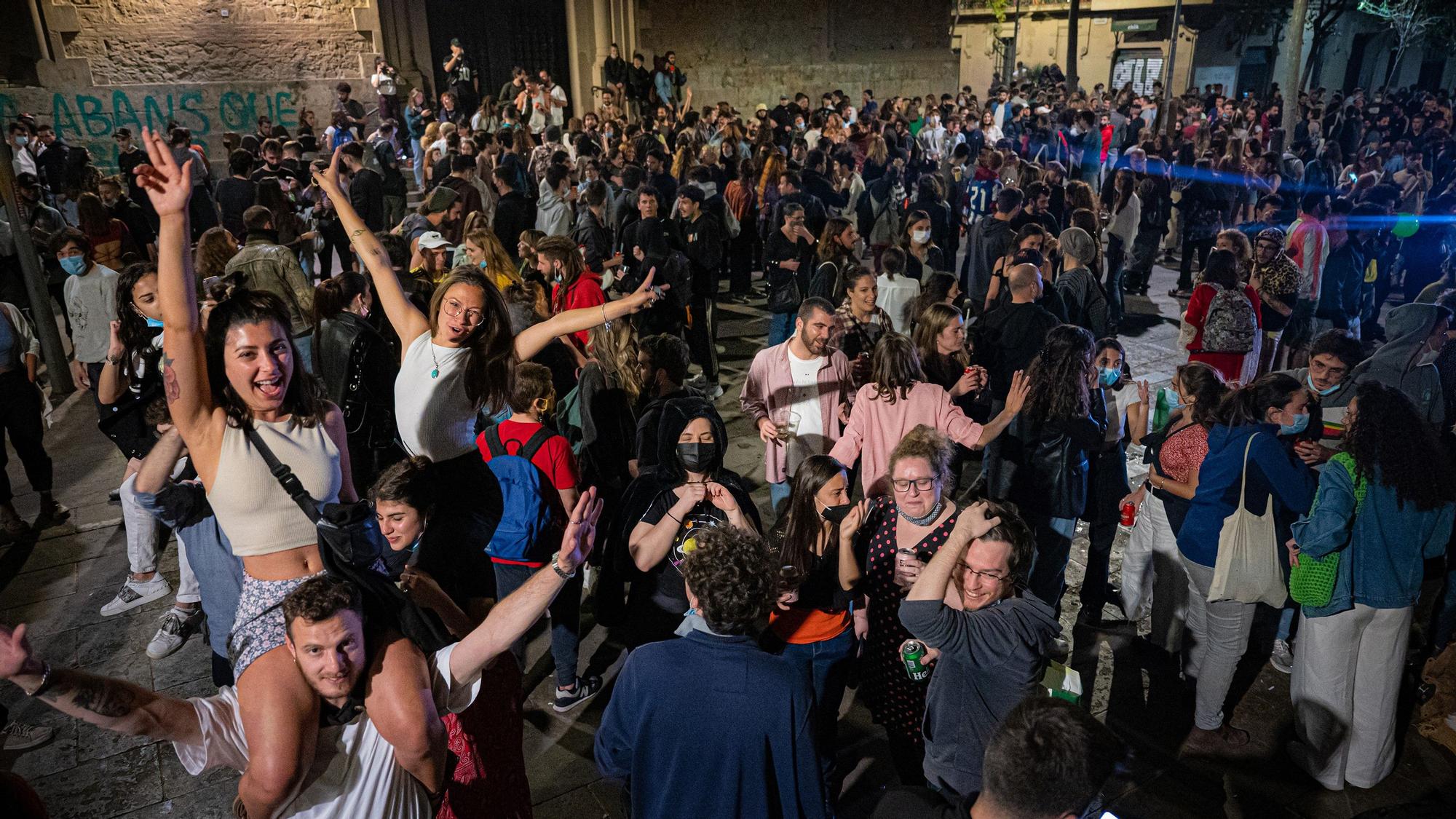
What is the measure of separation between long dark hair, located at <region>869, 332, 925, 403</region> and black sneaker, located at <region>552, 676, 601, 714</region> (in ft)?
6.47

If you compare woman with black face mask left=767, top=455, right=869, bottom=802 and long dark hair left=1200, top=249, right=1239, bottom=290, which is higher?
long dark hair left=1200, top=249, right=1239, bottom=290

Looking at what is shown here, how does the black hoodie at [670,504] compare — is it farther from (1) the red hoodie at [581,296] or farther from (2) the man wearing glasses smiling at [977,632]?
(1) the red hoodie at [581,296]

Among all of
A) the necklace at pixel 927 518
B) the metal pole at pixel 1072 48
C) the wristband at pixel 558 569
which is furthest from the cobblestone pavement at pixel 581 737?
the metal pole at pixel 1072 48

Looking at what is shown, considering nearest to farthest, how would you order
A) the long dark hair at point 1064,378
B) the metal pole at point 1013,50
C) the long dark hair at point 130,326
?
the long dark hair at point 130,326 < the long dark hair at point 1064,378 < the metal pole at point 1013,50

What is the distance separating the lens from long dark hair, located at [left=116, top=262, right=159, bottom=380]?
422cm

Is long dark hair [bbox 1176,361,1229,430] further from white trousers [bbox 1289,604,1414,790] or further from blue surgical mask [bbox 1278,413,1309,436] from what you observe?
white trousers [bbox 1289,604,1414,790]

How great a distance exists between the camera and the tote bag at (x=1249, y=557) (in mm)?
3738

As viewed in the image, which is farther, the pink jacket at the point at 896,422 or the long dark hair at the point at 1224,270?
the long dark hair at the point at 1224,270

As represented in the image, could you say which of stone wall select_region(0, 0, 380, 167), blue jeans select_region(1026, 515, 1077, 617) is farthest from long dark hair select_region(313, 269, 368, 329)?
stone wall select_region(0, 0, 380, 167)

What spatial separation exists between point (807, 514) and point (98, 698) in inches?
90.8

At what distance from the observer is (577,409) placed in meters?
5.05

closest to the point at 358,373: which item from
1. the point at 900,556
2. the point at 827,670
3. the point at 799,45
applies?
the point at 827,670

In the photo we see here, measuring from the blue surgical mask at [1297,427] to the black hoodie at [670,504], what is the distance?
2.39m

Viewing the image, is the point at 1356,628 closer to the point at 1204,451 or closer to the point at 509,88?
the point at 1204,451
